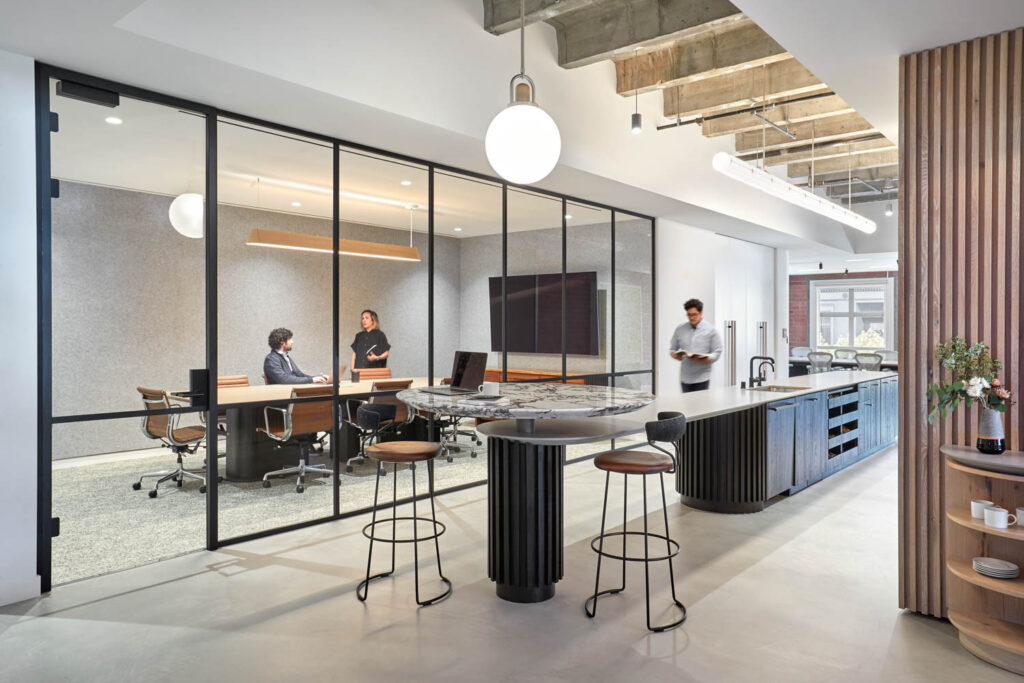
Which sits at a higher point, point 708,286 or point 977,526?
point 708,286

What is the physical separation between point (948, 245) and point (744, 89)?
2.94 meters

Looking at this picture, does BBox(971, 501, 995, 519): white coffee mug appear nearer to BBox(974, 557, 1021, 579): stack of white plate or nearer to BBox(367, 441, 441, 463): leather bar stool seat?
BBox(974, 557, 1021, 579): stack of white plate

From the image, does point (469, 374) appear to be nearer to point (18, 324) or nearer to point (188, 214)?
point (188, 214)

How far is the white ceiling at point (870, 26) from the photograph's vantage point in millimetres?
2711

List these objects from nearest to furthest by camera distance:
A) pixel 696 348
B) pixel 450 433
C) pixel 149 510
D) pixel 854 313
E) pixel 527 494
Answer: pixel 527 494
pixel 149 510
pixel 450 433
pixel 696 348
pixel 854 313

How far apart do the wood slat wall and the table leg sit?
1.68 m

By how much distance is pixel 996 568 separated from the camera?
2.65m

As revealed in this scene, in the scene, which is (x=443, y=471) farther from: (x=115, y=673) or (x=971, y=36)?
(x=971, y=36)

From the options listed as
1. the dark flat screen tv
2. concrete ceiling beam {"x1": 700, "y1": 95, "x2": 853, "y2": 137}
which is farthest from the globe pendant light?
concrete ceiling beam {"x1": 700, "y1": 95, "x2": 853, "y2": 137}

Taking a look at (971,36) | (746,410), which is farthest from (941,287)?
(746,410)

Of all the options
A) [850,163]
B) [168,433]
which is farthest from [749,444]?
[850,163]

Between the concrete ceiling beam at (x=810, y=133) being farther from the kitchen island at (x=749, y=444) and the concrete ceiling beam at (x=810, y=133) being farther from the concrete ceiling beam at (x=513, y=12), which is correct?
the concrete ceiling beam at (x=513, y=12)

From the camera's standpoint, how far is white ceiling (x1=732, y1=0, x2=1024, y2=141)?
8.89 feet

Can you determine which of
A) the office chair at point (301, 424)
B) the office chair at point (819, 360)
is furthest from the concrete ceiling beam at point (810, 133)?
the office chair at point (819, 360)
